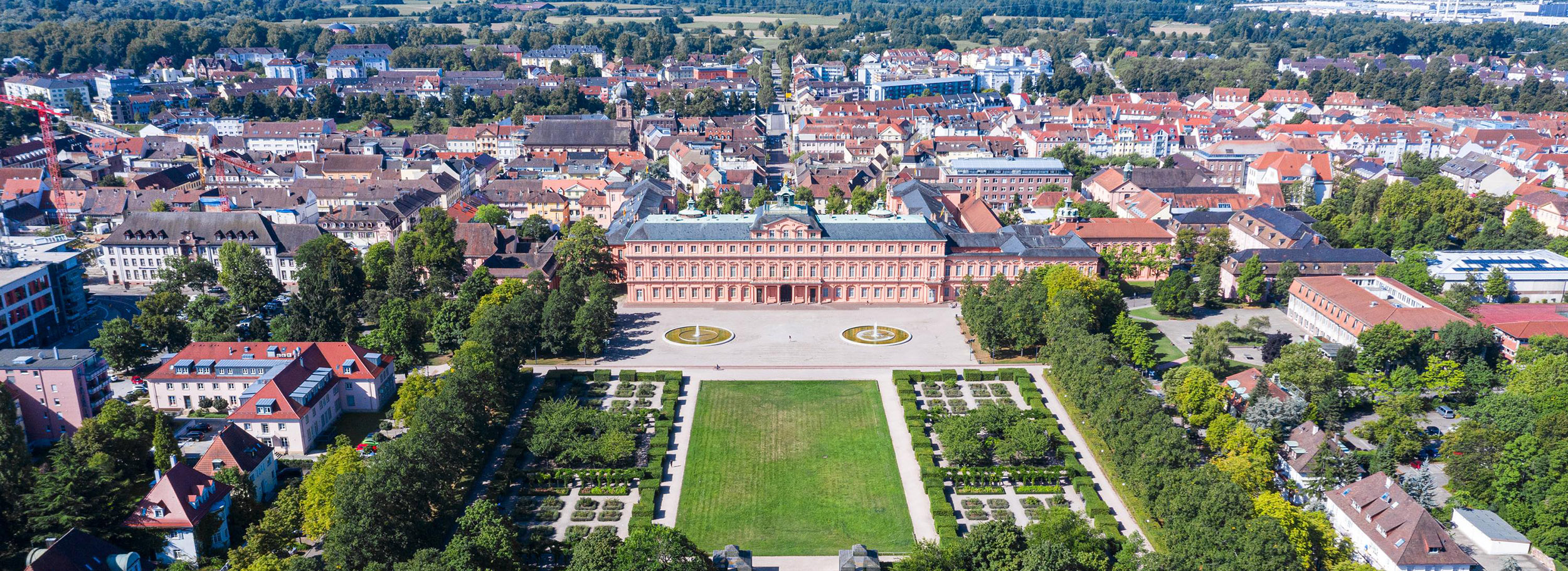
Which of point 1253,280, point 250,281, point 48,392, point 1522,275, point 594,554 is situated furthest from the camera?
point 1253,280

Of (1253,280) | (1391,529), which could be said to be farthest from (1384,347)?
(1391,529)

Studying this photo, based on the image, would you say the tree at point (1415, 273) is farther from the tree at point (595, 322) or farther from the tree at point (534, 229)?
the tree at point (534, 229)

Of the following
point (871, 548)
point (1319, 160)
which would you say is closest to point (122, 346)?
point (871, 548)

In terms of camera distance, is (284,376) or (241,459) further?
(284,376)

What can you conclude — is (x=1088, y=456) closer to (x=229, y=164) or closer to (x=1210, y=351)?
(x=1210, y=351)

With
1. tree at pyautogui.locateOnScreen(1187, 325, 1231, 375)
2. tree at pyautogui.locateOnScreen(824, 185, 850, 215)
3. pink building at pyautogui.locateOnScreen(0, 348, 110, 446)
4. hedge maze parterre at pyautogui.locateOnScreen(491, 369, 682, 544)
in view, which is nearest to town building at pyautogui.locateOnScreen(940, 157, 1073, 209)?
tree at pyautogui.locateOnScreen(824, 185, 850, 215)

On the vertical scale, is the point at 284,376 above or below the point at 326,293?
below
